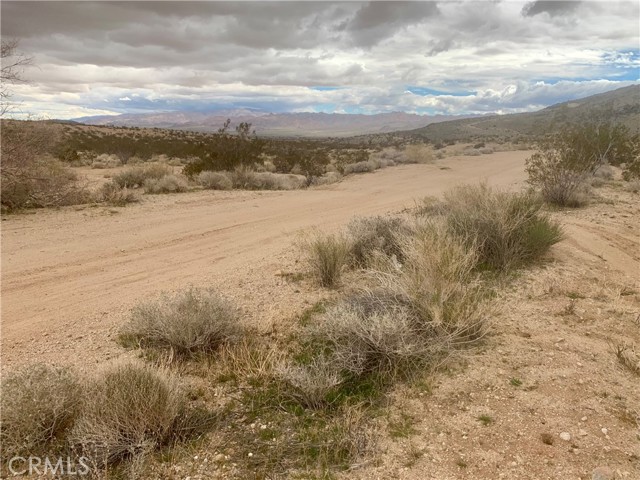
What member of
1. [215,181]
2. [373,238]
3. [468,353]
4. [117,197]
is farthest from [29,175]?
[468,353]

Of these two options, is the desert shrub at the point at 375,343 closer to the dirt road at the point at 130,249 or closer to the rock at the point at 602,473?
the rock at the point at 602,473

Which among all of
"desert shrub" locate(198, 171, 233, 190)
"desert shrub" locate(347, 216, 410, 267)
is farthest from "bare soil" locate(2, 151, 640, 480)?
"desert shrub" locate(198, 171, 233, 190)

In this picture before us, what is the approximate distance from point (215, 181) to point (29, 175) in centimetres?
633

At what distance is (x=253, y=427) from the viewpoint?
3717 millimetres

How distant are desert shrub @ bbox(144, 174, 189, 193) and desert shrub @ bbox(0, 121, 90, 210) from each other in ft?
6.97

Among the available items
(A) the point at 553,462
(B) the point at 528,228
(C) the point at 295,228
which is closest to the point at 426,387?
(A) the point at 553,462

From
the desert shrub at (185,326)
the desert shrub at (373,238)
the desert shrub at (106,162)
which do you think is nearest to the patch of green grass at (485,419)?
the desert shrub at (185,326)

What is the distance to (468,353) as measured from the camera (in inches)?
180

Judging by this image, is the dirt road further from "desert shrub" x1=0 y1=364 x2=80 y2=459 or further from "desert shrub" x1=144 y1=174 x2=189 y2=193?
"desert shrub" x1=0 y1=364 x2=80 y2=459

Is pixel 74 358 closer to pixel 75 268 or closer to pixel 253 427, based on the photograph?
pixel 253 427

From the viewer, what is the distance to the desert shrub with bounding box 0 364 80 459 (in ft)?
10.9

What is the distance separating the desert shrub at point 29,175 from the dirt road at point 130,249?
2.97ft

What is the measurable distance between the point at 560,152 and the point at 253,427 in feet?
42.2

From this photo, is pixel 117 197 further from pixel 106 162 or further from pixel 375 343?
pixel 106 162
